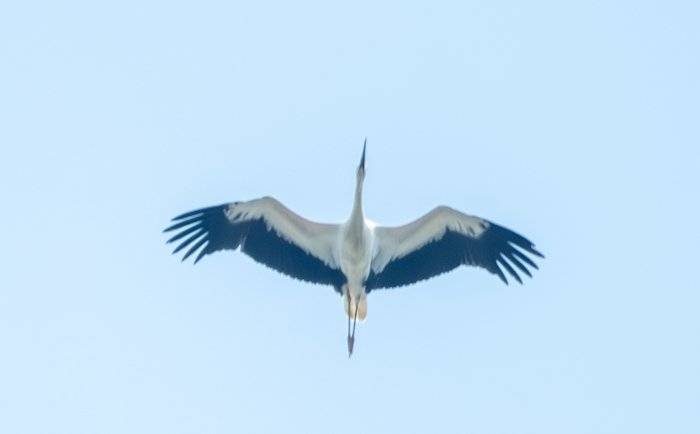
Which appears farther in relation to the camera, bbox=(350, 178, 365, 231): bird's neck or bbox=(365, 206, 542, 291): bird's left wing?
bbox=(365, 206, 542, 291): bird's left wing

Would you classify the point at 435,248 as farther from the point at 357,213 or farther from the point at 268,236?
the point at 268,236

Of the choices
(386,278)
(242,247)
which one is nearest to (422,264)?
(386,278)

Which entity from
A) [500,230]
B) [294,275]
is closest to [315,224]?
[294,275]

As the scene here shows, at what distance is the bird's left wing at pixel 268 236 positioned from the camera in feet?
66.0

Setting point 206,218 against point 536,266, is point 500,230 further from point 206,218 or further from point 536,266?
point 206,218

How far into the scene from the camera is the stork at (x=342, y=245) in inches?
792

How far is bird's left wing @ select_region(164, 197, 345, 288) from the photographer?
20125mm

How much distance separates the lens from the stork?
20.1 meters

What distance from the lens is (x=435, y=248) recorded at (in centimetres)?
2044

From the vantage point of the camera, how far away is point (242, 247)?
66.5ft

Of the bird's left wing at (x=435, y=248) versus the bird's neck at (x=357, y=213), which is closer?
the bird's neck at (x=357, y=213)

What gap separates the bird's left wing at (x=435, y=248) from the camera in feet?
66.5

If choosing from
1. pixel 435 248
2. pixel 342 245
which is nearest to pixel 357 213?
pixel 342 245

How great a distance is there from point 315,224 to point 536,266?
7.41 feet
